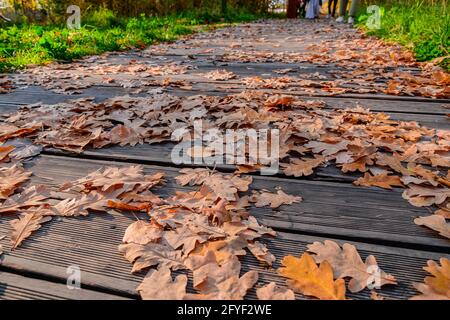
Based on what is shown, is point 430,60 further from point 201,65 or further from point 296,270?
point 296,270

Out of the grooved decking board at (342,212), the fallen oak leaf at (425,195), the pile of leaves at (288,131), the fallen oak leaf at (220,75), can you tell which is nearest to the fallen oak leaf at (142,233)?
the grooved decking board at (342,212)

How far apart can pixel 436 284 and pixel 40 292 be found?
3.75 ft

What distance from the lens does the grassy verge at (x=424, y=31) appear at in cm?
396

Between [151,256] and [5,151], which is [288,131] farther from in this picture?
[5,151]

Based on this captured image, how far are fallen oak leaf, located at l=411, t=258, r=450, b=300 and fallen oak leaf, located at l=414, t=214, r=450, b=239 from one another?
0.53ft

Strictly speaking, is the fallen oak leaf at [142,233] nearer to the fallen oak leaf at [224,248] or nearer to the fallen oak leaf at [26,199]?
the fallen oak leaf at [224,248]

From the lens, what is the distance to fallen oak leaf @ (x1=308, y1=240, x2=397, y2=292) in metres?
0.98

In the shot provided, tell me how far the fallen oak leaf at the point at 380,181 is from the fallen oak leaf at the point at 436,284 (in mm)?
500

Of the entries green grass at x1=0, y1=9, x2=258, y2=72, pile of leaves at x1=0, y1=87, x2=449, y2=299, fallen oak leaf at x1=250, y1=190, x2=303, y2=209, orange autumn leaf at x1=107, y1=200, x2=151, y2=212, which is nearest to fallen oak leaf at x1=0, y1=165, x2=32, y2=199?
pile of leaves at x1=0, y1=87, x2=449, y2=299

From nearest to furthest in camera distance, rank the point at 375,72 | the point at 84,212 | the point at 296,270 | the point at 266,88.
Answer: the point at 296,270, the point at 84,212, the point at 266,88, the point at 375,72

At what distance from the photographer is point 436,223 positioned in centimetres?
121

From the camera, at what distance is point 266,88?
3174 mm
